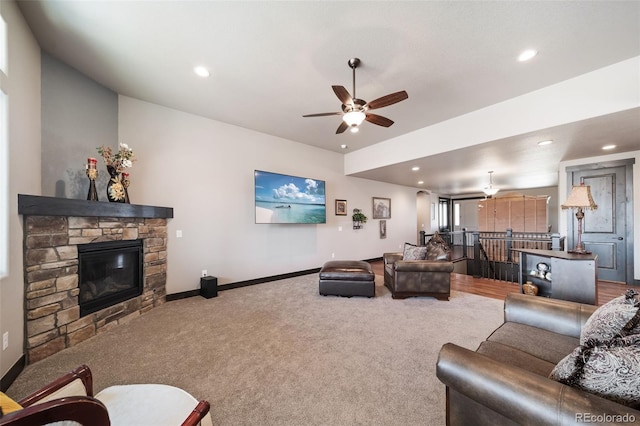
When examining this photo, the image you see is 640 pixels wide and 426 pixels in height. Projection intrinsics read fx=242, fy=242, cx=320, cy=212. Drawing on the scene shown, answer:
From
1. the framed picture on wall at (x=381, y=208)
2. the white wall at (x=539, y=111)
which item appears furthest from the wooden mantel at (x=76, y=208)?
the framed picture on wall at (x=381, y=208)

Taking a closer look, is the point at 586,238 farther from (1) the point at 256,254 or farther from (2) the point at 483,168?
(1) the point at 256,254

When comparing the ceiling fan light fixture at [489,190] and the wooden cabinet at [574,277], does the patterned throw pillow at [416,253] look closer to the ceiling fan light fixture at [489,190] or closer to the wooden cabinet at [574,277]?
the wooden cabinet at [574,277]

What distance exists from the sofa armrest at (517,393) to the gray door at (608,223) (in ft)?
18.8

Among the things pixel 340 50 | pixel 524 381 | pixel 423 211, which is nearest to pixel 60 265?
pixel 340 50

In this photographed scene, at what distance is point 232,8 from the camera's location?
205cm

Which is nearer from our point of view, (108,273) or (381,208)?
(108,273)

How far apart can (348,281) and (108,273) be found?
3.19 meters

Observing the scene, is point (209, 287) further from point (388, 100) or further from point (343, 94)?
point (388, 100)

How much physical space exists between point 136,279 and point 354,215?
4.82 m

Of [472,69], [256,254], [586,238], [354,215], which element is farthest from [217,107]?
[586,238]

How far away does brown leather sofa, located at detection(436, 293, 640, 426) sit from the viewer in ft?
2.72

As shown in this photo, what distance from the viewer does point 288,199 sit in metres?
4.91

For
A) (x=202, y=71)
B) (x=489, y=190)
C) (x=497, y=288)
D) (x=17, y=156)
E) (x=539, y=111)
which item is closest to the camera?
(x=17, y=156)

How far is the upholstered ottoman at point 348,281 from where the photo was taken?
384 cm
